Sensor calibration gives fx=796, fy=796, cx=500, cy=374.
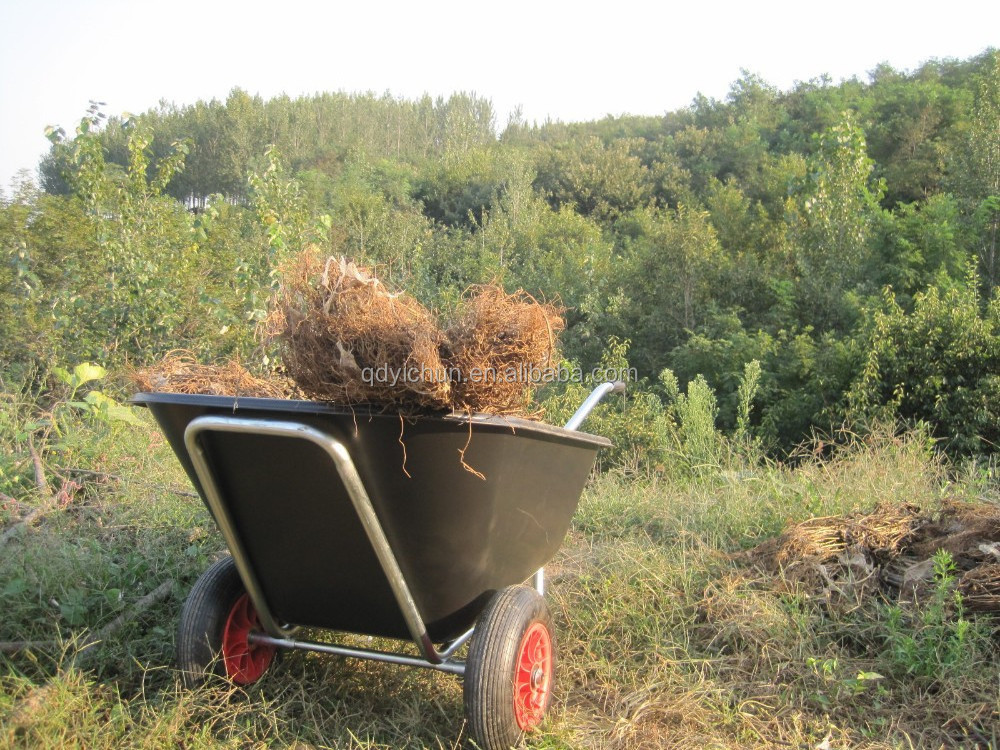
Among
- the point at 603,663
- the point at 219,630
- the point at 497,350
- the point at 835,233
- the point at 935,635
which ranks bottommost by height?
the point at 603,663

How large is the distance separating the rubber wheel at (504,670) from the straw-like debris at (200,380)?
87cm

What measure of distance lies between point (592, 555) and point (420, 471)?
77.7 inches

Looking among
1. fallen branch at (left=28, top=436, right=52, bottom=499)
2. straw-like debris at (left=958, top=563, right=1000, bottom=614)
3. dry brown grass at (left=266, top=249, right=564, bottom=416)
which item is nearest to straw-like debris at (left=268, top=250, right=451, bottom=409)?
dry brown grass at (left=266, top=249, right=564, bottom=416)

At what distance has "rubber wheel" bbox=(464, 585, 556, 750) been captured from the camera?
2193mm

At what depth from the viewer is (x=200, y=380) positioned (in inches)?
89.3

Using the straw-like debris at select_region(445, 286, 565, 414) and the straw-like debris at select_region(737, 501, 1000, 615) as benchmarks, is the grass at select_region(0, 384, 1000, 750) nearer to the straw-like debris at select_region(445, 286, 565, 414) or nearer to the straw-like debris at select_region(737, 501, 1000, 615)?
the straw-like debris at select_region(737, 501, 1000, 615)

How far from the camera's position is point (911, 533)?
3.34 meters

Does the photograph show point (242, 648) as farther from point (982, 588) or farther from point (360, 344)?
point (982, 588)

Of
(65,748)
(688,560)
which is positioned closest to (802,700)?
(688,560)

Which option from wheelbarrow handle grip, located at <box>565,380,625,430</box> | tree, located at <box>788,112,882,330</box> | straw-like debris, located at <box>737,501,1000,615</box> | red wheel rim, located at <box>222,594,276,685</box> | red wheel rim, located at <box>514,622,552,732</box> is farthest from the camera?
tree, located at <box>788,112,882,330</box>

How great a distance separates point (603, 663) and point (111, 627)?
1822 millimetres

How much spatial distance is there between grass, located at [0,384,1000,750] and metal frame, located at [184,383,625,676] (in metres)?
0.25

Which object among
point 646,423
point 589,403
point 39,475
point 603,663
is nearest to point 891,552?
point 603,663

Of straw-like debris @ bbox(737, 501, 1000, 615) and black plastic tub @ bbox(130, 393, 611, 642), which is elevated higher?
black plastic tub @ bbox(130, 393, 611, 642)
